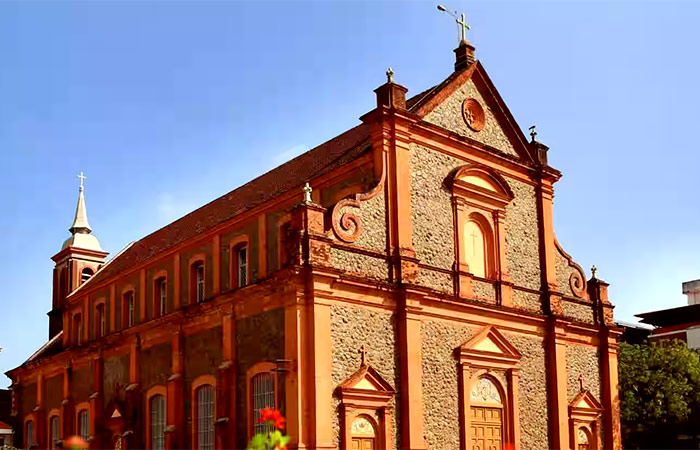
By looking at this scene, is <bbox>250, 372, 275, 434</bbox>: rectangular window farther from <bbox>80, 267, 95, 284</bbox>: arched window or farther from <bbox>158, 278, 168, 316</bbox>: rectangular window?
<bbox>80, 267, 95, 284</bbox>: arched window

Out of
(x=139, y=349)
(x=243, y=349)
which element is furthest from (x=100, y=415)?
(x=243, y=349)

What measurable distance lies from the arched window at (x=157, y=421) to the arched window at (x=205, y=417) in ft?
9.28

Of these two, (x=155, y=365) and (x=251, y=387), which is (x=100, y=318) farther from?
(x=251, y=387)

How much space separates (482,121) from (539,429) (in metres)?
10.8

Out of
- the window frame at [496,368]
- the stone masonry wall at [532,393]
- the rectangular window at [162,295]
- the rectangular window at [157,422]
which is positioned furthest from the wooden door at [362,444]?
the rectangular window at [162,295]

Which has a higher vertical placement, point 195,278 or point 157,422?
point 195,278

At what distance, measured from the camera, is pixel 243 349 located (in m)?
27.3

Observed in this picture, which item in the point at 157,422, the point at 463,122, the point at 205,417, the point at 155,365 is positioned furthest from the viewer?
Answer: the point at 155,365

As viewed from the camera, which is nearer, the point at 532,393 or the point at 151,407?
the point at 532,393

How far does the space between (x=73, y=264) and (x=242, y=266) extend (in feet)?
68.2

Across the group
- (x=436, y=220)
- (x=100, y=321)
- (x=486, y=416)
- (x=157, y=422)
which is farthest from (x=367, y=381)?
(x=100, y=321)

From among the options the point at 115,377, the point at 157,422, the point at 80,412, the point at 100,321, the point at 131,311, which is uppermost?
the point at 131,311

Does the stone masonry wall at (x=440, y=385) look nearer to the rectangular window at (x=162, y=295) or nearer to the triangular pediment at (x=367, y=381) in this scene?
the triangular pediment at (x=367, y=381)

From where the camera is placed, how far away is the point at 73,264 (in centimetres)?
4956
